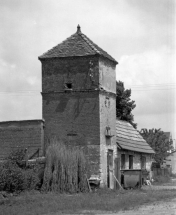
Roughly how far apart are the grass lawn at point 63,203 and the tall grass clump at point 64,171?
4.96 ft

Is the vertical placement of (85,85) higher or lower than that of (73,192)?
higher

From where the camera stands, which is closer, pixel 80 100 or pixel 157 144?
pixel 80 100

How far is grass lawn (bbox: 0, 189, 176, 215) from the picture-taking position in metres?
23.0

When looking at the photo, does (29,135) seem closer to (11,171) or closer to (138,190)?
(11,171)

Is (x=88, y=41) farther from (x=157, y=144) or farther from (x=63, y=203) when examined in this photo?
(x=157, y=144)

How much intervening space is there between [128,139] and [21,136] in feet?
37.6

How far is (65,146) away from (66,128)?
46.9 inches

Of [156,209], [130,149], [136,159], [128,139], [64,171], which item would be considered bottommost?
[156,209]

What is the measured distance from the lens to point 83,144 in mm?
33531

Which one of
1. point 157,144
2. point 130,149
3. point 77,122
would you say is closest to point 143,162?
point 130,149

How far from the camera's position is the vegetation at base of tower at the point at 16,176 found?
2966cm

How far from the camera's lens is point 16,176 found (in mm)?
29641

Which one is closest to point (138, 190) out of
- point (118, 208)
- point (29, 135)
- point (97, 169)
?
point (97, 169)

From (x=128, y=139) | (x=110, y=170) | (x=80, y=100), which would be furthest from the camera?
(x=128, y=139)
